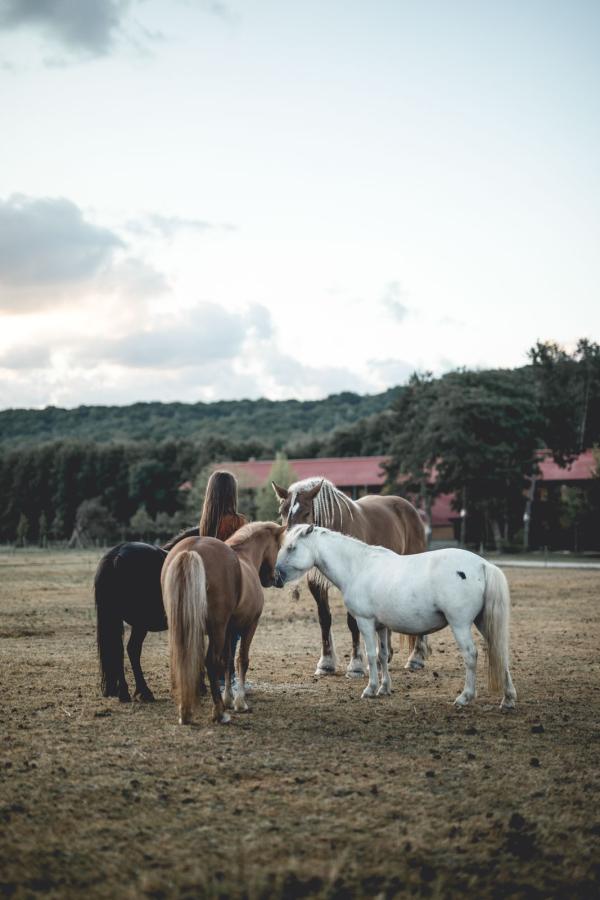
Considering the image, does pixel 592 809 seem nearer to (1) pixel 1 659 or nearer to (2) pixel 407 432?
(1) pixel 1 659

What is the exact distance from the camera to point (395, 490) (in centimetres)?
4916

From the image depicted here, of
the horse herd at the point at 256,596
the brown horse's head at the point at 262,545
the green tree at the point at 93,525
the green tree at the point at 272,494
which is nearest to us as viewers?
the horse herd at the point at 256,596

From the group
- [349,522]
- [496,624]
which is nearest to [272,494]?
[349,522]

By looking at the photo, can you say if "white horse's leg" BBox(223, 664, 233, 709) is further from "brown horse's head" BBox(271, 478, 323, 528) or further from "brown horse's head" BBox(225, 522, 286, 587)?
"brown horse's head" BBox(271, 478, 323, 528)

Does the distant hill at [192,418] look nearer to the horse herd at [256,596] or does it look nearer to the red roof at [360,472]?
the red roof at [360,472]

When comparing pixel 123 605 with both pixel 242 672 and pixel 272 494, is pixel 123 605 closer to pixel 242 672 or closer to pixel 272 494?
pixel 242 672

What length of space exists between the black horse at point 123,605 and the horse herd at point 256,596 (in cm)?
1

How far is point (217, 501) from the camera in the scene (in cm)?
870

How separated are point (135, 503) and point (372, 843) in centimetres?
6682

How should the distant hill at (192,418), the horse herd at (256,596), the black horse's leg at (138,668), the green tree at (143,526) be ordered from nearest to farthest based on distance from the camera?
the horse herd at (256,596), the black horse's leg at (138,668), the green tree at (143,526), the distant hill at (192,418)

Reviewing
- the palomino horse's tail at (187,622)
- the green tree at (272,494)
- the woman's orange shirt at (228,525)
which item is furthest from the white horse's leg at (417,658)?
the green tree at (272,494)

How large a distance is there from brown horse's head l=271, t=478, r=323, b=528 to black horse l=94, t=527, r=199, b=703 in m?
1.72

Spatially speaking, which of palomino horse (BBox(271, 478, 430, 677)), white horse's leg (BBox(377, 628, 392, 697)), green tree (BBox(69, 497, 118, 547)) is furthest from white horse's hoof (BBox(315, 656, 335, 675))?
green tree (BBox(69, 497, 118, 547))

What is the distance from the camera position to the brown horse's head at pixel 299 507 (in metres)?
9.39
